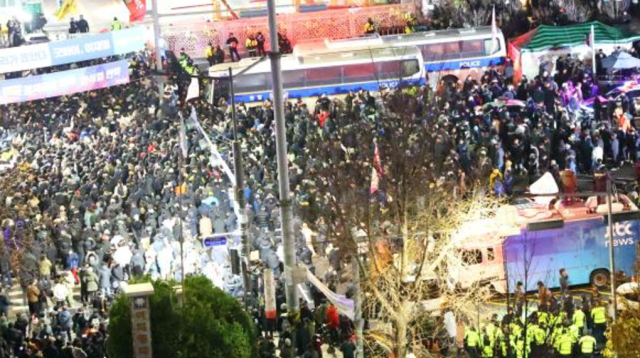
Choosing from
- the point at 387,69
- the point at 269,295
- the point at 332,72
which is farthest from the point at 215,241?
the point at 387,69

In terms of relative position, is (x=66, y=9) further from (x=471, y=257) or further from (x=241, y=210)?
(x=241, y=210)

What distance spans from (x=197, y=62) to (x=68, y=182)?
1815cm

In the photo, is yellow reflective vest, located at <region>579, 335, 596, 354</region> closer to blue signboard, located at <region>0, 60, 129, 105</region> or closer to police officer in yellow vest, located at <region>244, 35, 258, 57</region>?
blue signboard, located at <region>0, 60, 129, 105</region>

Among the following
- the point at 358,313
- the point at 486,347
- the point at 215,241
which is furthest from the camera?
the point at 215,241

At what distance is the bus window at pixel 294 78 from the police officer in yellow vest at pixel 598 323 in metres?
24.3

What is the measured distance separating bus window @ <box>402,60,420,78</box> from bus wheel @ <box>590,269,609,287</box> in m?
18.8

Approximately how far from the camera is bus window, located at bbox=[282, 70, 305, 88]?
52.4 metres

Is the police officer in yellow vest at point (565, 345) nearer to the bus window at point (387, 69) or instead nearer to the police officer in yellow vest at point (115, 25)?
the bus window at point (387, 69)

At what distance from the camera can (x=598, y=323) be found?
97.0 ft

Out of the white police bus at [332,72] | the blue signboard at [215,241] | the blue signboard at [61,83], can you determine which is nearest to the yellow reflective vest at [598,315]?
the blue signboard at [215,241]

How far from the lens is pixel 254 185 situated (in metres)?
37.6

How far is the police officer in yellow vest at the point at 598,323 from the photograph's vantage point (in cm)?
2942

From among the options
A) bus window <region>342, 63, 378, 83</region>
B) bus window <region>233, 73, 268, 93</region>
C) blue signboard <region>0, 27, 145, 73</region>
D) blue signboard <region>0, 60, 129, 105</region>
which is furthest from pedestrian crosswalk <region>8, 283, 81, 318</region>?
bus window <region>342, 63, 378, 83</region>

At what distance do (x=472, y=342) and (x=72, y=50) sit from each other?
2600 cm
